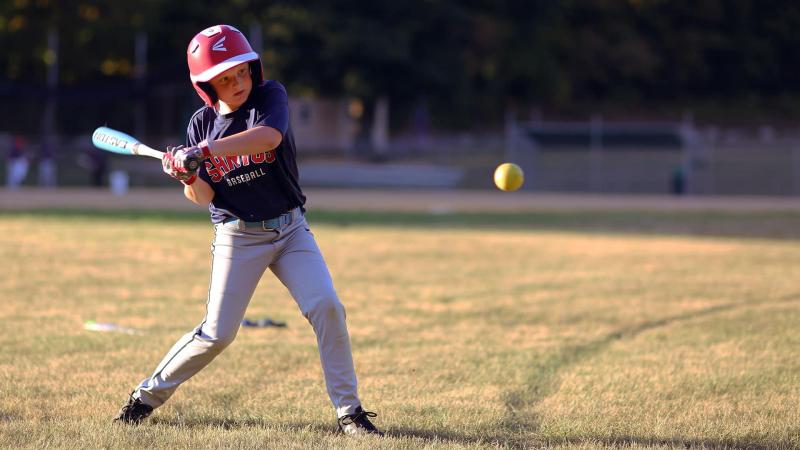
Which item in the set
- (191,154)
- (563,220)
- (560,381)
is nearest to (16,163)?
(563,220)

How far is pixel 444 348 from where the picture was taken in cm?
888

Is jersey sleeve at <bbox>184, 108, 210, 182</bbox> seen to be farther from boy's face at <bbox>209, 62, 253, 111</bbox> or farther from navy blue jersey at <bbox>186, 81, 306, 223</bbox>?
→ boy's face at <bbox>209, 62, 253, 111</bbox>

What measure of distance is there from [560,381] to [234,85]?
3.29 m

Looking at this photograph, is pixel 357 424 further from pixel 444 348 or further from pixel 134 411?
pixel 444 348

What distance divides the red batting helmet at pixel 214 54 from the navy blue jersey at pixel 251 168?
0.24 m

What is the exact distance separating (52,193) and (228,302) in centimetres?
2770

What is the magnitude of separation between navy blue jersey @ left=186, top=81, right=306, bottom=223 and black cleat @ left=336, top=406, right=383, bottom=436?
1163 millimetres

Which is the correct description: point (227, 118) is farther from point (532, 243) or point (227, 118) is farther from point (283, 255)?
point (532, 243)

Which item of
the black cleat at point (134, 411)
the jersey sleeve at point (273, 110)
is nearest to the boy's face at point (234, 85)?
the jersey sleeve at point (273, 110)

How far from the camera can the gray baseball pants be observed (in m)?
5.89

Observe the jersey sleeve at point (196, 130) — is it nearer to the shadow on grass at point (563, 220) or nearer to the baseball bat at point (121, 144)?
the baseball bat at point (121, 144)

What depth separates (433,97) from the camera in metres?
53.7

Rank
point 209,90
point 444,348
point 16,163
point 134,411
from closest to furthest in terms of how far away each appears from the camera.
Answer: point 209,90 < point 134,411 < point 444,348 < point 16,163

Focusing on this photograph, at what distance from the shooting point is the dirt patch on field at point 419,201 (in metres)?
28.2
